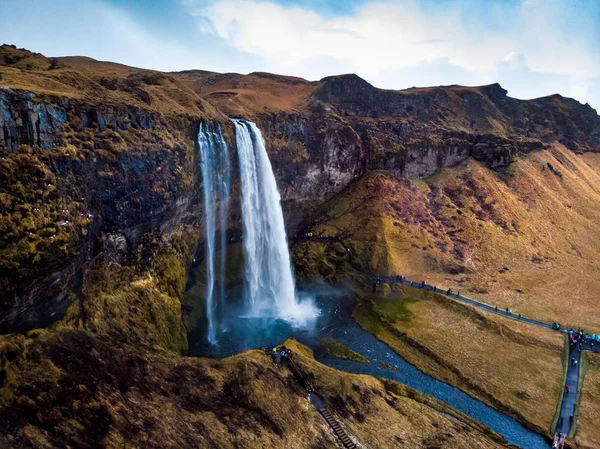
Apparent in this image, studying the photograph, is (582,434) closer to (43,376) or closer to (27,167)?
(43,376)

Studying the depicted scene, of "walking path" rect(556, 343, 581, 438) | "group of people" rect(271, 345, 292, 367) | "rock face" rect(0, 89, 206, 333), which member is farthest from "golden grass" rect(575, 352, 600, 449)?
"rock face" rect(0, 89, 206, 333)

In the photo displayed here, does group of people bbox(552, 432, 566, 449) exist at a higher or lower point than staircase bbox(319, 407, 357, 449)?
lower

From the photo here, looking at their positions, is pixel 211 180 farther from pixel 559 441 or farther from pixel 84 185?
pixel 559 441

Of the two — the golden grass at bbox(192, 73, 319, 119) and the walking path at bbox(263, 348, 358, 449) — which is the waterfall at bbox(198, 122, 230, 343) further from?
the golden grass at bbox(192, 73, 319, 119)

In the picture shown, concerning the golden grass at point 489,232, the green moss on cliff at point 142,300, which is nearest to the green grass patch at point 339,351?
the green moss on cliff at point 142,300

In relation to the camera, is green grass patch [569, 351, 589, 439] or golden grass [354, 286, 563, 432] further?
golden grass [354, 286, 563, 432]

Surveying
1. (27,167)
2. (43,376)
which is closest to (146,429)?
(43,376)

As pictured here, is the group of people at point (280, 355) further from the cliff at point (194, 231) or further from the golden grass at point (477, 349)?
the golden grass at point (477, 349)
